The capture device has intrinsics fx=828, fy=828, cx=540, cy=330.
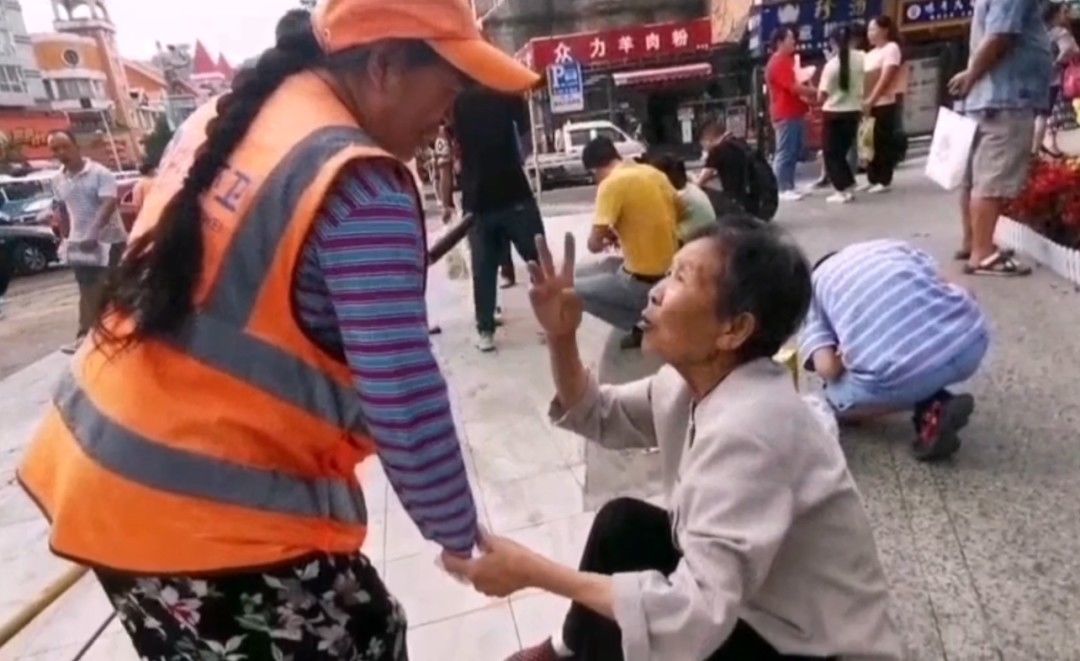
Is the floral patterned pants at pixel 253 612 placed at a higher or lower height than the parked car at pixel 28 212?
higher

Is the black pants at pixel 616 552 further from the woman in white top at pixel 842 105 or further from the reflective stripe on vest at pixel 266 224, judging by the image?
the woman in white top at pixel 842 105

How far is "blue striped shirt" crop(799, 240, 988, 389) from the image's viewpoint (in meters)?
2.44

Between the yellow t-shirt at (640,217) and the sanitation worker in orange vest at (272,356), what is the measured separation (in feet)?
9.58

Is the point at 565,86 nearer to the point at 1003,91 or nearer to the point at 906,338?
the point at 1003,91

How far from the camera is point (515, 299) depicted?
598 cm

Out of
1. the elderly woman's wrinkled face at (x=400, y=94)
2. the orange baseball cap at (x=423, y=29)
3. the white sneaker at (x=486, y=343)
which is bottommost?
the white sneaker at (x=486, y=343)

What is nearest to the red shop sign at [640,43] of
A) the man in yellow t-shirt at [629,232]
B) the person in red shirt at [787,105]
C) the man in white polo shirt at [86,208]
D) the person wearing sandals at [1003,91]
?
the person in red shirt at [787,105]

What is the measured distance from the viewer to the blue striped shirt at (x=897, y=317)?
7.99ft

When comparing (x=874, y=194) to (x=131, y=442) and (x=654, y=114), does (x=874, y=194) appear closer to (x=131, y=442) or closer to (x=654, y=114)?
(x=131, y=442)

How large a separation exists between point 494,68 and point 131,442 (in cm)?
62

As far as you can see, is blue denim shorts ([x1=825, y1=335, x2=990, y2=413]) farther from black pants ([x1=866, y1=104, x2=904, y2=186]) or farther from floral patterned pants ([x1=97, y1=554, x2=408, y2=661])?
black pants ([x1=866, y1=104, x2=904, y2=186])

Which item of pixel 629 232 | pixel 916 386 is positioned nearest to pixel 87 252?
pixel 629 232

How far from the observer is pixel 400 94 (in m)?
1.04

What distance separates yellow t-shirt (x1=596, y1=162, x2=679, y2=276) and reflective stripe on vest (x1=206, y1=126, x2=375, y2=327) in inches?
122
